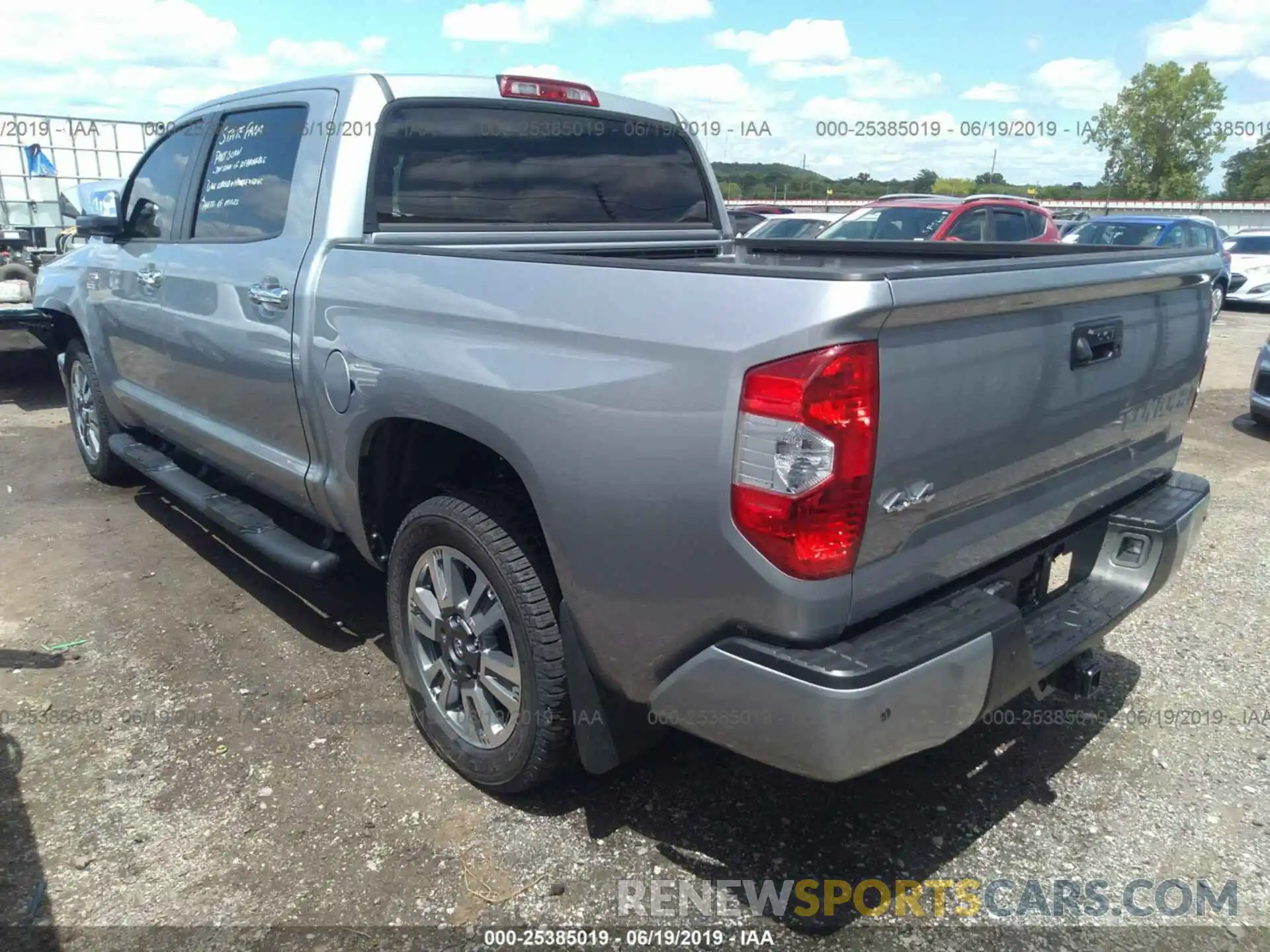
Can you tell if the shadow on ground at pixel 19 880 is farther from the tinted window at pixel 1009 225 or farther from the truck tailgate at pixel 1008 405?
the tinted window at pixel 1009 225

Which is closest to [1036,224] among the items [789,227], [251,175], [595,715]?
[789,227]

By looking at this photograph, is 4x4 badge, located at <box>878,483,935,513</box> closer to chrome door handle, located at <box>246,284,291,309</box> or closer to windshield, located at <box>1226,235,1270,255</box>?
chrome door handle, located at <box>246,284,291,309</box>

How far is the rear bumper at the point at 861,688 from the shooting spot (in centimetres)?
185

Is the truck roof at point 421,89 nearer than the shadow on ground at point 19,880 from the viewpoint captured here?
No

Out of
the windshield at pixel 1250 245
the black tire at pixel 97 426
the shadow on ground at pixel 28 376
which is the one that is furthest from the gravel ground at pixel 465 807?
the windshield at pixel 1250 245

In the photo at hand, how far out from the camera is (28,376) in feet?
30.2

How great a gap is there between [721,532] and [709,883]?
1.09m

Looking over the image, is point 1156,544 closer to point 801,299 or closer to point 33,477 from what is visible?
point 801,299

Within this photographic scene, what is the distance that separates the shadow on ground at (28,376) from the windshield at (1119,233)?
12.9m

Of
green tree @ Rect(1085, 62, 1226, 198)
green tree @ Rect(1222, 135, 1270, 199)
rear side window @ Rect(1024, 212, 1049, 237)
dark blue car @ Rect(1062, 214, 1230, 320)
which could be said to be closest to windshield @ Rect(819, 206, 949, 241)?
rear side window @ Rect(1024, 212, 1049, 237)

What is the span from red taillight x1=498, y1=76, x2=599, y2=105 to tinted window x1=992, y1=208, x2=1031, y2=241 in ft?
27.6

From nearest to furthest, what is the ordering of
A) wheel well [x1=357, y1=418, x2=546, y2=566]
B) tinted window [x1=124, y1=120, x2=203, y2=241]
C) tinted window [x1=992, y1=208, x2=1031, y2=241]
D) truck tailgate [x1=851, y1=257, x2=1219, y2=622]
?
truck tailgate [x1=851, y1=257, x2=1219, y2=622]
wheel well [x1=357, y1=418, x2=546, y2=566]
tinted window [x1=124, y1=120, x2=203, y2=241]
tinted window [x1=992, y1=208, x2=1031, y2=241]

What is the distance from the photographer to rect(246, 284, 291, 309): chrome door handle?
123 inches

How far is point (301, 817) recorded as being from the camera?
2.68 metres
